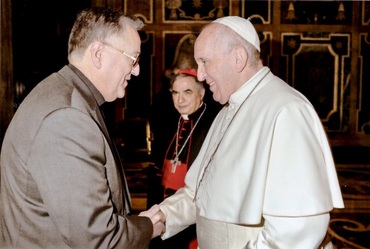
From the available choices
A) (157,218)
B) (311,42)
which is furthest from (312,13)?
(157,218)

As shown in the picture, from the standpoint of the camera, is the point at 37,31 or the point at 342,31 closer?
the point at 37,31

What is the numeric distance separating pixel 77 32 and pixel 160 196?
2.19 meters

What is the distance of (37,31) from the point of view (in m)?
5.70

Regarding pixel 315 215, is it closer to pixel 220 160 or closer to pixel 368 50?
pixel 220 160

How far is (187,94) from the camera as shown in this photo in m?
3.62

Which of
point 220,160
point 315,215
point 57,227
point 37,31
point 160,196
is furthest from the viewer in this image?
point 37,31

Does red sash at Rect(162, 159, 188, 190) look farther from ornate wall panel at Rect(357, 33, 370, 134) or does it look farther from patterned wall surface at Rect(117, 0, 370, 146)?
Answer: ornate wall panel at Rect(357, 33, 370, 134)

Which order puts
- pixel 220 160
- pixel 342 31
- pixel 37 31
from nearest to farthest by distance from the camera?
1. pixel 220 160
2. pixel 37 31
3. pixel 342 31

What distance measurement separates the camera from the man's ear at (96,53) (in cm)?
170

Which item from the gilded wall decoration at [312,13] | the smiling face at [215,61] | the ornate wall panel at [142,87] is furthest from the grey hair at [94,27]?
the gilded wall decoration at [312,13]

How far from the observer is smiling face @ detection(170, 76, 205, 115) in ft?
11.9

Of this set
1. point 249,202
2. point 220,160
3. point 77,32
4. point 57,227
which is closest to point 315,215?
point 249,202

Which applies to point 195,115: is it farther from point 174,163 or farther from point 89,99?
point 89,99

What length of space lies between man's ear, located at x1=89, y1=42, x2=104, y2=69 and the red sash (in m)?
1.91
